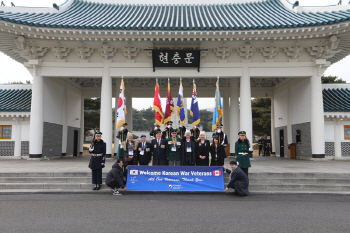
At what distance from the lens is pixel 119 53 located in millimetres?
12758

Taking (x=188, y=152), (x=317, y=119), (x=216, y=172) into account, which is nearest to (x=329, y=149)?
(x=317, y=119)

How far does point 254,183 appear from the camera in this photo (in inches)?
323

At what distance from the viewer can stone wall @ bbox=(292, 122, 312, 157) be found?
1315cm

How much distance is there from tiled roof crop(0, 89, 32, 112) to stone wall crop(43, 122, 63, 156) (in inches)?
53.9

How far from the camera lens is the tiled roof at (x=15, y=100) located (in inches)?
525

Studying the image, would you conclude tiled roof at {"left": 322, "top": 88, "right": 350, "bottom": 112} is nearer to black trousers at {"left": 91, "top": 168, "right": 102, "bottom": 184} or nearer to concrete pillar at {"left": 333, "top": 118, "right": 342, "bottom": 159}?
Result: concrete pillar at {"left": 333, "top": 118, "right": 342, "bottom": 159}

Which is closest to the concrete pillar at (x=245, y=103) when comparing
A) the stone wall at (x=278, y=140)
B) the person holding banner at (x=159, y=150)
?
the stone wall at (x=278, y=140)

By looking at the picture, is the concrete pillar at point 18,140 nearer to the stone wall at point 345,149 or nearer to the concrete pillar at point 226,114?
the concrete pillar at point 226,114

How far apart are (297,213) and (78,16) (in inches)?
519

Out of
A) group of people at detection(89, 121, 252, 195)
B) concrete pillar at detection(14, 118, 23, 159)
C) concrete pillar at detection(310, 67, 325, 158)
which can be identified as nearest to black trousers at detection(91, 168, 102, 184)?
group of people at detection(89, 121, 252, 195)

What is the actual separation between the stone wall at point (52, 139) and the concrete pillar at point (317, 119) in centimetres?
1272

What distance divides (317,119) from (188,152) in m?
7.29

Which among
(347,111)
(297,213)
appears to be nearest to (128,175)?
(297,213)

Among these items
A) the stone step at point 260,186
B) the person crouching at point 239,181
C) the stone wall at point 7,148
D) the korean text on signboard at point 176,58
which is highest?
the korean text on signboard at point 176,58
